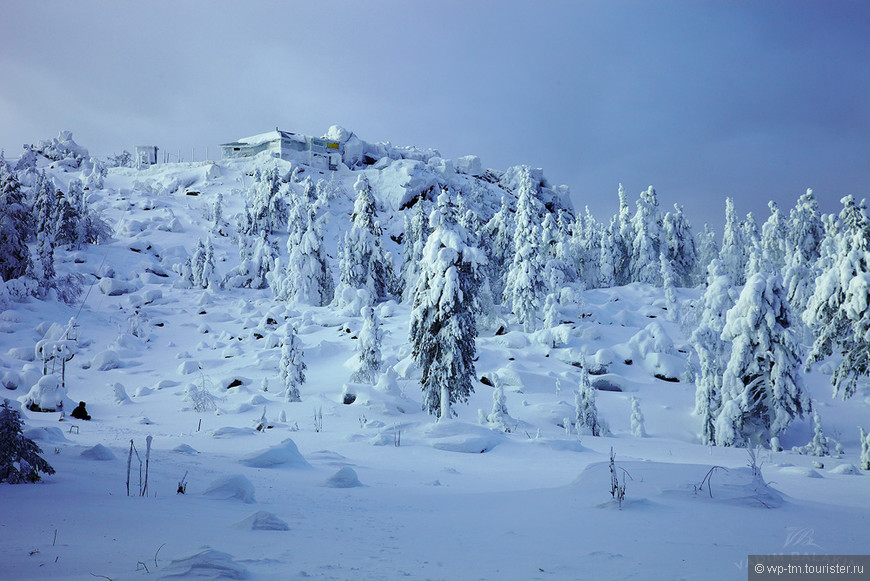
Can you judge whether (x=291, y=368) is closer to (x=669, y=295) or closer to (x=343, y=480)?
(x=343, y=480)

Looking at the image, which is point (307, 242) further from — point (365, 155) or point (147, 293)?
point (365, 155)

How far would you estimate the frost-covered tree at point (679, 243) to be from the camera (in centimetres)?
5975

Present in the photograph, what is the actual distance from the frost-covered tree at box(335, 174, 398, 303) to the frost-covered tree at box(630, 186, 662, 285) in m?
28.9

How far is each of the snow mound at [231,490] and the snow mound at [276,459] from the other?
2.62 metres

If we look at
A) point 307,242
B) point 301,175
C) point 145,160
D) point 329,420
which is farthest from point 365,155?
point 329,420

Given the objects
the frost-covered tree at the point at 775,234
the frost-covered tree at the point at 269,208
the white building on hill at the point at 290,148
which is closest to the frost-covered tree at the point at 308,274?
the frost-covered tree at the point at 269,208

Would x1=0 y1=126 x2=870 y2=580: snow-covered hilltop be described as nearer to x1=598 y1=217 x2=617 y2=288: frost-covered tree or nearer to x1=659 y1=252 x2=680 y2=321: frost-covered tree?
x1=659 y1=252 x2=680 y2=321: frost-covered tree

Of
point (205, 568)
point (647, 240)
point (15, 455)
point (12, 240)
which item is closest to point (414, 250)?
point (647, 240)

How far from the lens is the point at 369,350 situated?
85.2 ft

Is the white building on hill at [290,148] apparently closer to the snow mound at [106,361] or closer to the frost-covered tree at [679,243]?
the frost-covered tree at [679,243]

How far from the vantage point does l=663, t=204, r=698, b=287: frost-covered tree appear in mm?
59750

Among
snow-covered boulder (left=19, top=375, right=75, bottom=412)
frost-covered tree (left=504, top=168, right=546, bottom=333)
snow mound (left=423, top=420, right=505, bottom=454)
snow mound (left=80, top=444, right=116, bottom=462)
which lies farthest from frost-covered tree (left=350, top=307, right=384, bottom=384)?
frost-covered tree (left=504, top=168, right=546, bottom=333)

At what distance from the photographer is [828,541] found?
535 centimetres

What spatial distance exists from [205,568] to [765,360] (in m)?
24.9
